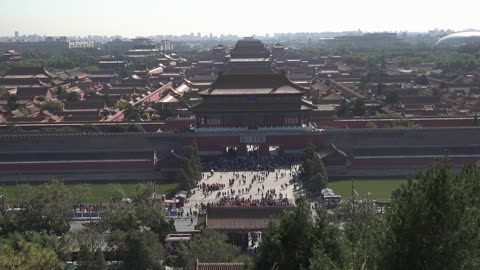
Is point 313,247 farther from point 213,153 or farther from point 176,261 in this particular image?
point 213,153

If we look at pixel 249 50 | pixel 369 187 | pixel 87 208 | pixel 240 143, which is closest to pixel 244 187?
pixel 240 143

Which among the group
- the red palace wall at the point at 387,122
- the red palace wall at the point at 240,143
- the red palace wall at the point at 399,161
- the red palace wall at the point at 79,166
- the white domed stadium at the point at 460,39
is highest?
the white domed stadium at the point at 460,39

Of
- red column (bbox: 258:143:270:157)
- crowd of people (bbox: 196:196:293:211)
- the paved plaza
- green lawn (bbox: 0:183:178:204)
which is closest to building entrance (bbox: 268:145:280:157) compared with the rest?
red column (bbox: 258:143:270:157)

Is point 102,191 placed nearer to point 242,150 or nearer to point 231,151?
point 231,151

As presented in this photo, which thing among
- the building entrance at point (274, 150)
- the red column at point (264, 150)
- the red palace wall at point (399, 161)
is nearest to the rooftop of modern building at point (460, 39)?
the building entrance at point (274, 150)

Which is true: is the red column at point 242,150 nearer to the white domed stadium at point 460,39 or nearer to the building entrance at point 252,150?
the building entrance at point 252,150
